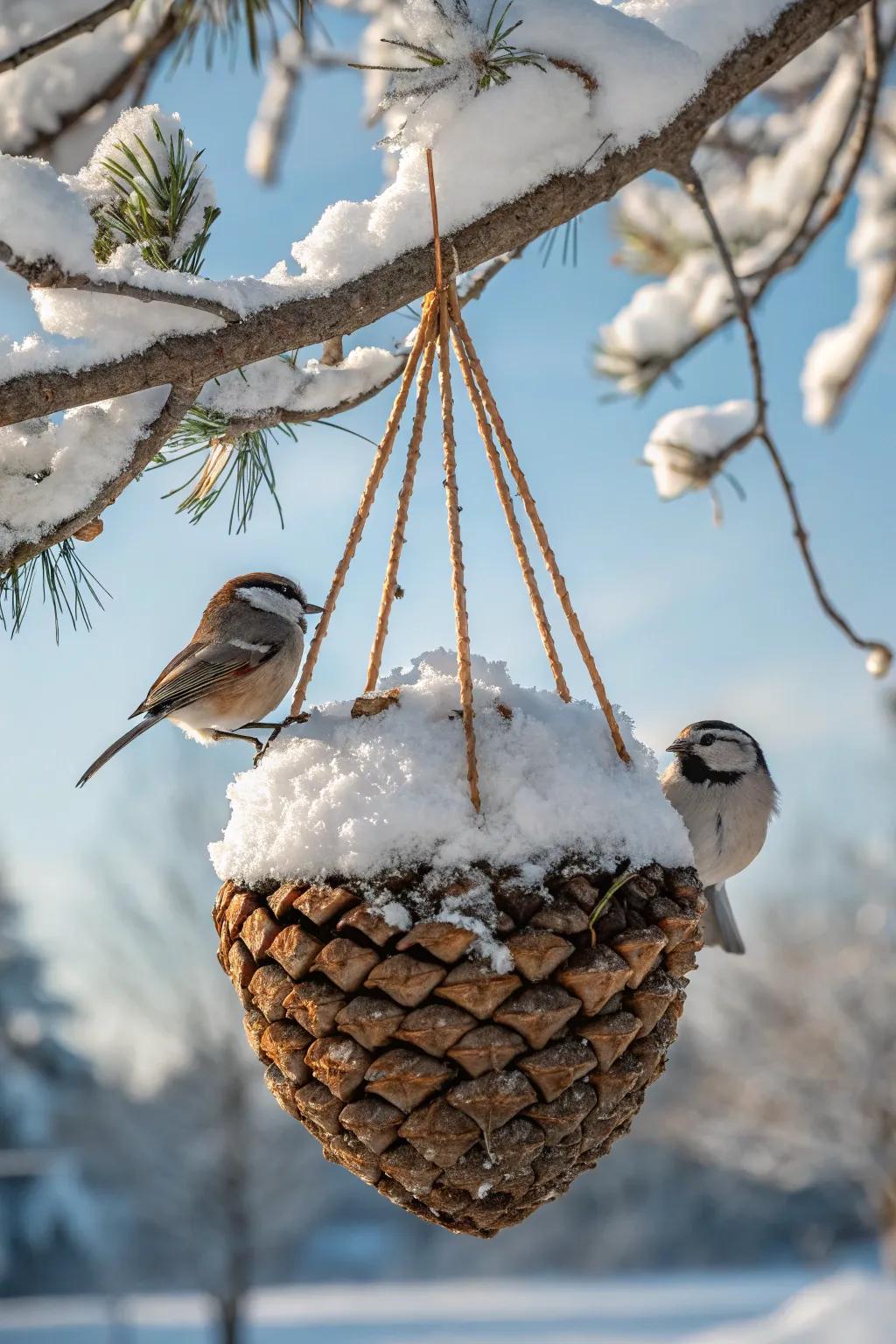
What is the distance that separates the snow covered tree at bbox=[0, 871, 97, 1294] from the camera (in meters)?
22.6

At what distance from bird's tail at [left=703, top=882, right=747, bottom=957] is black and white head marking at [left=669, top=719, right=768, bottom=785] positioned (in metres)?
0.25

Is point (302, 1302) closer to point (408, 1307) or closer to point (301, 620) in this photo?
point (408, 1307)

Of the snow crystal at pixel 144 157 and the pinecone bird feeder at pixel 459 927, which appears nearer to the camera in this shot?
the pinecone bird feeder at pixel 459 927

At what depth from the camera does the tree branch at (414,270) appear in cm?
138

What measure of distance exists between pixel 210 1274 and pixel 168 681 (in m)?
17.3

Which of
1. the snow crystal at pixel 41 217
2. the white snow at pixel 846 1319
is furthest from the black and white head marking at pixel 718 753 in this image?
the white snow at pixel 846 1319

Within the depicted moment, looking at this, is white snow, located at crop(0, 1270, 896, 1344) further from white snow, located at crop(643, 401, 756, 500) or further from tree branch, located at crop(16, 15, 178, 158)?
tree branch, located at crop(16, 15, 178, 158)

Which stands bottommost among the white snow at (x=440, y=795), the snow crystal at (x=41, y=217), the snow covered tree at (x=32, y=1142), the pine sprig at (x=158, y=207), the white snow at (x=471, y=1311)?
the white snow at (x=471, y=1311)

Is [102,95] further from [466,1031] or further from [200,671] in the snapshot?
[466,1031]

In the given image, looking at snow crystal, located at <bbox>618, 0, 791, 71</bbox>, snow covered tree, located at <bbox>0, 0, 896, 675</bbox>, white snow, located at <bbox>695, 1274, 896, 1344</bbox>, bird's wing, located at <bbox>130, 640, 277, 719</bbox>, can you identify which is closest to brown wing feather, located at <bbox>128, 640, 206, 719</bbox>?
bird's wing, located at <bbox>130, 640, 277, 719</bbox>

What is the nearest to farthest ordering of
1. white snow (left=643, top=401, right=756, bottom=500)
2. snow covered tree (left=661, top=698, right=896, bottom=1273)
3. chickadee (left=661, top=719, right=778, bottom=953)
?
1. chickadee (left=661, top=719, right=778, bottom=953)
2. white snow (left=643, top=401, right=756, bottom=500)
3. snow covered tree (left=661, top=698, right=896, bottom=1273)

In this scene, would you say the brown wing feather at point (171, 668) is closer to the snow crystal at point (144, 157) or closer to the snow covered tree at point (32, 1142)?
the snow crystal at point (144, 157)

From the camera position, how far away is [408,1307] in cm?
2245

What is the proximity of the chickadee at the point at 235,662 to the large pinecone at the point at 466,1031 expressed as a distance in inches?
42.2
